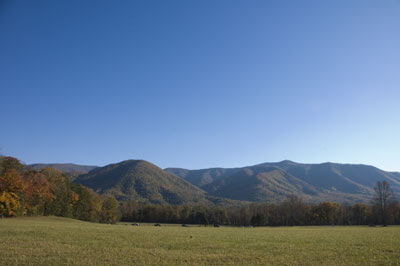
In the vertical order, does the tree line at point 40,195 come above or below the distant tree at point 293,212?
above

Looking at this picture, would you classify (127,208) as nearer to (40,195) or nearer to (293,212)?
(40,195)

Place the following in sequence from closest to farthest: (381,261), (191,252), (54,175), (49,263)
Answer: (49,263)
(381,261)
(191,252)
(54,175)

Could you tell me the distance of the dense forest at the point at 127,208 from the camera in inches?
2541

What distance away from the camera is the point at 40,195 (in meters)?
71.0

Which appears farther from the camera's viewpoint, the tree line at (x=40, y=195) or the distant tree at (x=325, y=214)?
the distant tree at (x=325, y=214)

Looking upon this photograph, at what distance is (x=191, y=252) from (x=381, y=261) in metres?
11.9

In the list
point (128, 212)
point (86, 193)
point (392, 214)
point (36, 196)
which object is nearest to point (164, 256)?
point (36, 196)

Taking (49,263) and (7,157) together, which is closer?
(49,263)

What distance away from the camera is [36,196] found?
7112cm

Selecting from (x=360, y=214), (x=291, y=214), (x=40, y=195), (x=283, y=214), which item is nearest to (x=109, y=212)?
(x=40, y=195)

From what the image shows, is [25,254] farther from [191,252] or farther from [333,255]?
[333,255]

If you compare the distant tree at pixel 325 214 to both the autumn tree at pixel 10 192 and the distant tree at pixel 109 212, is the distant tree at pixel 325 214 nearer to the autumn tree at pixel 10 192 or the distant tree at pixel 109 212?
the distant tree at pixel 109 212

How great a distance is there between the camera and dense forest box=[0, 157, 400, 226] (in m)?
64.5

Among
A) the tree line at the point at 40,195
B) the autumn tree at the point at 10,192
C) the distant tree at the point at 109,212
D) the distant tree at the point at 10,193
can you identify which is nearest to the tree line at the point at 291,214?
the distant tree at the point at 109,212
